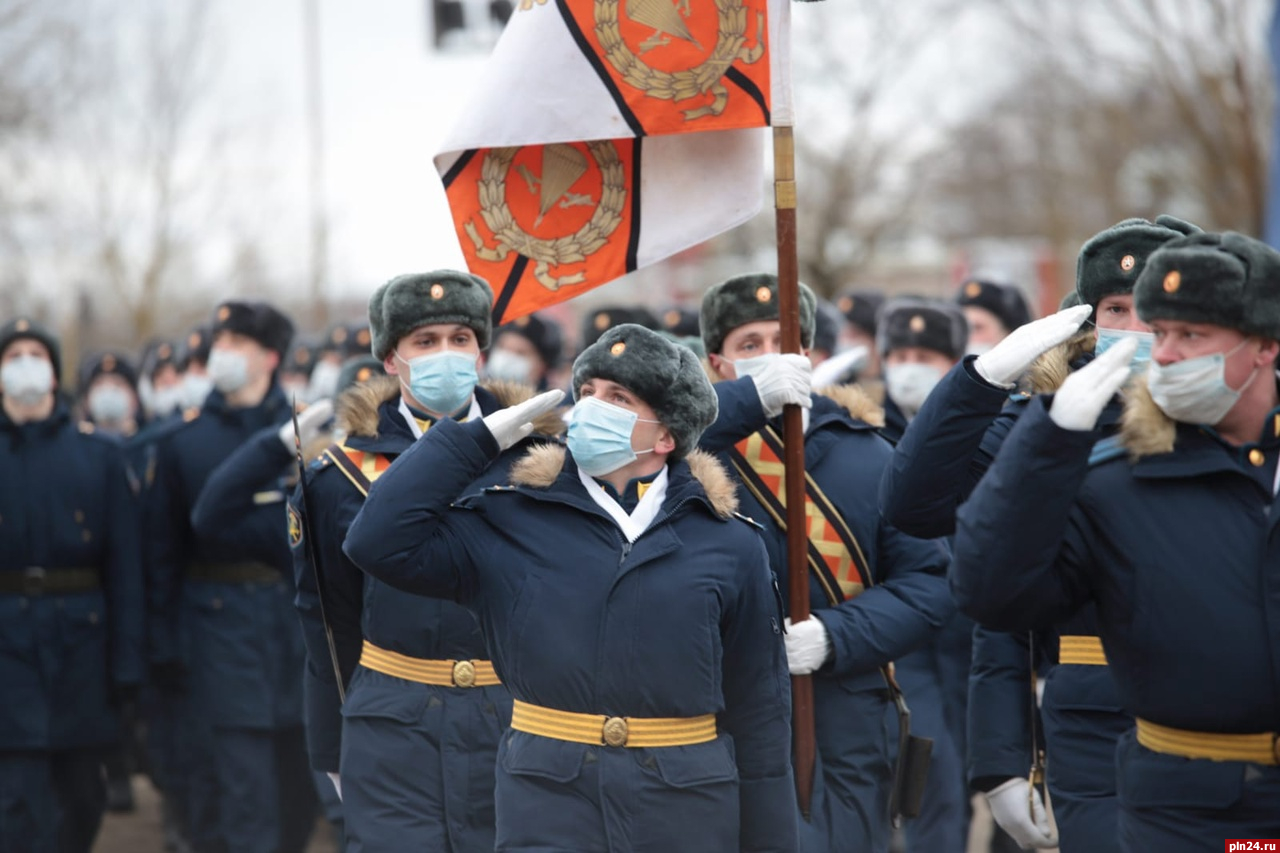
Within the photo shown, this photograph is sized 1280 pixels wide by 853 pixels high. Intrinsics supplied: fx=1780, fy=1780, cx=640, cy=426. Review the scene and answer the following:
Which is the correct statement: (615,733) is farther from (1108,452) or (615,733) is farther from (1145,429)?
(1145,429)

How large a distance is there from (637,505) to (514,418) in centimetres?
45

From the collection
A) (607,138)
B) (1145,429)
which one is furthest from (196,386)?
(1145,429)

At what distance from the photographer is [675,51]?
5500mm

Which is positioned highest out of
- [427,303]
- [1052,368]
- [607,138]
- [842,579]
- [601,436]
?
[607,138]

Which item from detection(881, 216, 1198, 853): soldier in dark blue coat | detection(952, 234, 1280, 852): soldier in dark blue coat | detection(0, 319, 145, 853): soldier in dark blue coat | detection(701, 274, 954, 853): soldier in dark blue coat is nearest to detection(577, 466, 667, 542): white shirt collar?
detection(881, 216, 1198, 853): soldier in dark blue coat

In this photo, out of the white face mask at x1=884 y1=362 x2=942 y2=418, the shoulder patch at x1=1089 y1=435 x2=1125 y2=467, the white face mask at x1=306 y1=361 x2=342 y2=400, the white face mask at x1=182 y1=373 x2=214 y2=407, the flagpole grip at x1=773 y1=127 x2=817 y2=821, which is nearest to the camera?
the shoulder patch at x1=1089 y1=435 x2=1125 y2=467

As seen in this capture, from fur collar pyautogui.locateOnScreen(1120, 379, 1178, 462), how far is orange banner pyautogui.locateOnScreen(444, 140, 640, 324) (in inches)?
85.5

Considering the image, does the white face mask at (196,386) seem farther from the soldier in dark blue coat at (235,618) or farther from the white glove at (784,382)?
the white glove at (784,382)

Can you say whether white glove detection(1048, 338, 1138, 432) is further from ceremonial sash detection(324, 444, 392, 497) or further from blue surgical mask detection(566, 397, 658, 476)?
ceremonial sash detection(324, 444, 392, 497)

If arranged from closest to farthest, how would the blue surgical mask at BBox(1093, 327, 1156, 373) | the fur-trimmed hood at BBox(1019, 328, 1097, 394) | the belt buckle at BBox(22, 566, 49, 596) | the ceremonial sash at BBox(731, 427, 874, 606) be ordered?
the blue surgical mask at BBox(1093, 327, 1156, 373) < the fur-trimmed hood at BBox(1019, 328, 1097, 394) < the ceremonial sash at BBox(731, 427, 874, 606) < the belt buckle at BBox(22, 566, 49, 596)

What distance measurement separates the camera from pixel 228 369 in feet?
28.8

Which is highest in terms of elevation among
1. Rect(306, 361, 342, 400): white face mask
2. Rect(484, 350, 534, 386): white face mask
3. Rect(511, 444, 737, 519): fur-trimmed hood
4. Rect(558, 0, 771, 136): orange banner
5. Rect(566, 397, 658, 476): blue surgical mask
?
Rect(558, 0, 771, 136): orange banner

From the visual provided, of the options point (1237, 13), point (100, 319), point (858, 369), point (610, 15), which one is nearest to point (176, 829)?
point (858, 369)

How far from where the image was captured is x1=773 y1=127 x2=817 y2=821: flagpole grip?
522 cm
